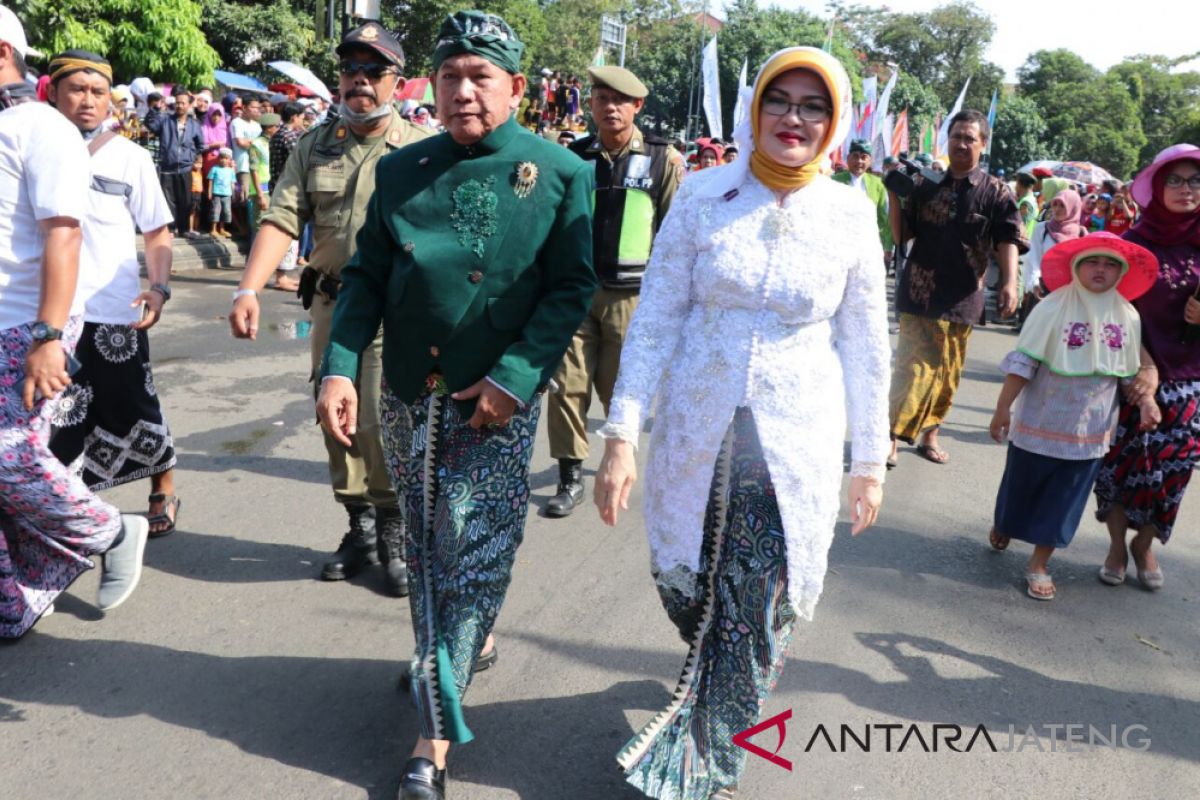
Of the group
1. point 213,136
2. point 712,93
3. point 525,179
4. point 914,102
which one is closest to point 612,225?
point 525,179

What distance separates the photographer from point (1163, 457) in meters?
4.41

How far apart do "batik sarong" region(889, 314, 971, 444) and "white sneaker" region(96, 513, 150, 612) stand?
4.39 meters

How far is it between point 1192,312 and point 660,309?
9.52 feet

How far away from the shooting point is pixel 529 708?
3.17 meters

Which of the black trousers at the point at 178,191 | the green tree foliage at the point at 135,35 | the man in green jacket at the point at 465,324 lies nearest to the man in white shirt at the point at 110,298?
the man in green jacket at the point at 465,324

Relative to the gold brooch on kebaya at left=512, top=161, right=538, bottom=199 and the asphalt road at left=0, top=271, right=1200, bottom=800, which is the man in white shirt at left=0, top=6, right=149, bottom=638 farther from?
the gold brooch on kebaya at left=512, top=161, right=538, bottom=199

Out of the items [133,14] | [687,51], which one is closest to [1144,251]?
[133,14]

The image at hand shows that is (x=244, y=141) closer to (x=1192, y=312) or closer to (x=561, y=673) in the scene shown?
(x=561, y=673)

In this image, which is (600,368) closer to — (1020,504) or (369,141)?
(369,141)

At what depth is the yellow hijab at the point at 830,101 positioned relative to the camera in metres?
2.40

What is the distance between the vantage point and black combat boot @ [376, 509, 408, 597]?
154 inches

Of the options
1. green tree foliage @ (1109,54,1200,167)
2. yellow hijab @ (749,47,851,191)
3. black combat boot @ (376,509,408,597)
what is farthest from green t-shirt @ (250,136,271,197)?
green tree foliage @ (1109,54,1200,167)

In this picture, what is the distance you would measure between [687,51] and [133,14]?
36.3 metres

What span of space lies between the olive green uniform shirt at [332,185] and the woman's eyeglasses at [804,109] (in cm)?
170
